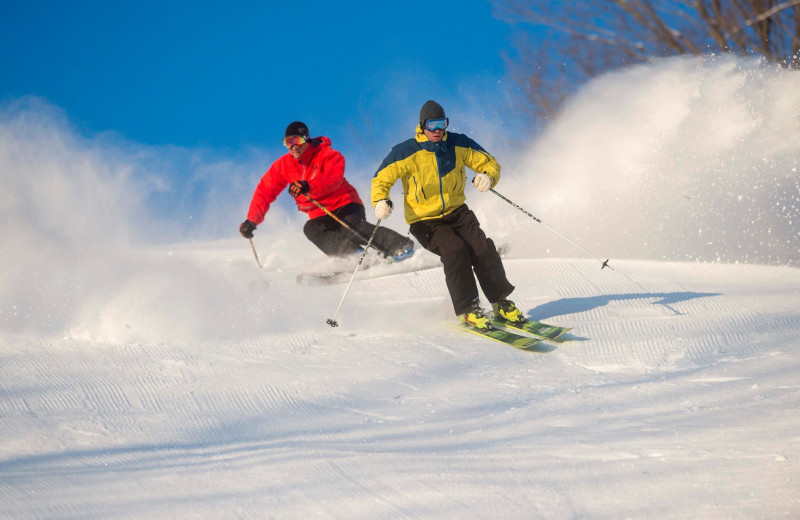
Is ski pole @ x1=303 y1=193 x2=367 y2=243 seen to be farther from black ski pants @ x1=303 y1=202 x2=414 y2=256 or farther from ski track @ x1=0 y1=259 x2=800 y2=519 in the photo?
ski track @ x1=0 y1=259 x2=800 y2=519

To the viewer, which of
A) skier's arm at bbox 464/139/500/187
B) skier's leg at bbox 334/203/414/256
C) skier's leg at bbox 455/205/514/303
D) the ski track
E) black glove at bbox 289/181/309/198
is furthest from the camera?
skier's leg at bbox 334/203/414/256

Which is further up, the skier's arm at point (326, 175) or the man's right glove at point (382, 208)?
the skier's arm at point (326, 175)

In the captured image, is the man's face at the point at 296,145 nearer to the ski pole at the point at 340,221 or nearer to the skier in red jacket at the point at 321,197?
the skier in red jacket at the point at 321,197

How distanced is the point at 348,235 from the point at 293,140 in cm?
104

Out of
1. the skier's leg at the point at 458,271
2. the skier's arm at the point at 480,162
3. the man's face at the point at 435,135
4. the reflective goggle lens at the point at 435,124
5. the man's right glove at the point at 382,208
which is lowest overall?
the skier's leg at the point at 458,271

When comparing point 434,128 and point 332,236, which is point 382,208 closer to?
point 434,128

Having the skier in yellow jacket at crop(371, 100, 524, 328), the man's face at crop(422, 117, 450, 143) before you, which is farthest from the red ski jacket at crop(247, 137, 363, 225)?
the man's face at crop(422, 117, 450, 143)

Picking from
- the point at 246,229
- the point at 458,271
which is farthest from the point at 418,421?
the point at 246,229

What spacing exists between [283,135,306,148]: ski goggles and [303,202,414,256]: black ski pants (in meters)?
0.78

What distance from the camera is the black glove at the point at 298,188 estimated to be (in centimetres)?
638

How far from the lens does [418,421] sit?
3.08m

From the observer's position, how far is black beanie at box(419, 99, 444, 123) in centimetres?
479

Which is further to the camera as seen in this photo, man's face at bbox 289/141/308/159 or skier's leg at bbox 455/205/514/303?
man's face at bbox 289/141/308/159

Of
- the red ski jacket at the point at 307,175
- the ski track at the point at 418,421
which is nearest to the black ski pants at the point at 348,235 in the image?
the red ski jacket at the point at 307,175
